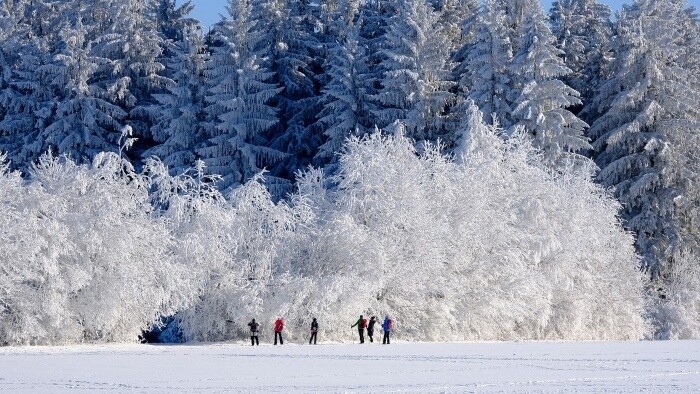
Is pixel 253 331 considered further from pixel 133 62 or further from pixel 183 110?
pixel 133 62

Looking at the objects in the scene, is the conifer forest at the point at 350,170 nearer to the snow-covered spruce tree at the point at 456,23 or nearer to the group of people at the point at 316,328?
the snow-covered spruce tree at the point at 456,23

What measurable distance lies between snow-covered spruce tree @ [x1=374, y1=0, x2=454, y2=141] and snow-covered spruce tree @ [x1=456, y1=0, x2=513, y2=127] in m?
1.41

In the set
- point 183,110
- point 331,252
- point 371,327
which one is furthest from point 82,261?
point 183,110

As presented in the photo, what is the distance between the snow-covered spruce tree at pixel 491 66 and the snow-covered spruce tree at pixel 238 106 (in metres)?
10.0

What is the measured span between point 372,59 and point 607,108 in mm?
12920

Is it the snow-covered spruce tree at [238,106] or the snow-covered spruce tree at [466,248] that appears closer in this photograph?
the snow-covered spruce tree at [466,248]

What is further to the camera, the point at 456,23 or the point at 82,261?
the point at 456,23

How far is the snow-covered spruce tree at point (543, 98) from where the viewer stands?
51.4 meters


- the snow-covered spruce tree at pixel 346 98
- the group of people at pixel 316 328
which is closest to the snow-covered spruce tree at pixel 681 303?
the snow-covered spruce tree at pixel 346 98

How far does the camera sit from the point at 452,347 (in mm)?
33500

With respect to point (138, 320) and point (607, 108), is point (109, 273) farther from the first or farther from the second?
point (607, 108)

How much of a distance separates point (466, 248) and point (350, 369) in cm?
1747

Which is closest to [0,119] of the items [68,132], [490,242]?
[68,132]

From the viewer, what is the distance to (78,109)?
2202 inches
